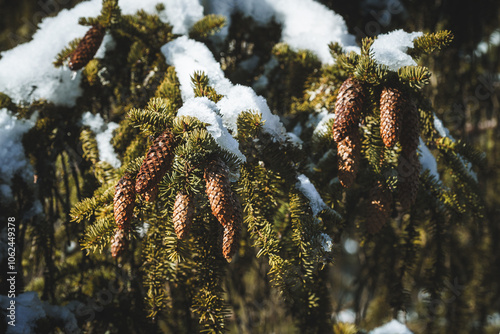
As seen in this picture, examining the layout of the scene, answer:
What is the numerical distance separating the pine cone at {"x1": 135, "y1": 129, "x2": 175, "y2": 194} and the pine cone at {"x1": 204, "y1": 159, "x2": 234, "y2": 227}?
10cm

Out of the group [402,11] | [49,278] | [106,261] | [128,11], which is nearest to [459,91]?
Answer: [402,11]

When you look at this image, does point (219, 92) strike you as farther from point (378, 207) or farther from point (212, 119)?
point (378, 207)

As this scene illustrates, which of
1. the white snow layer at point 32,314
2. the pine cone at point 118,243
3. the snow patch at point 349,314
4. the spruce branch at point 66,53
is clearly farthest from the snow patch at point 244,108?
the snow patch at point 349,314

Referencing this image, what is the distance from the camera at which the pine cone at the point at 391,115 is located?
3.05 feet

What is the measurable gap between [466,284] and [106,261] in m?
2.24

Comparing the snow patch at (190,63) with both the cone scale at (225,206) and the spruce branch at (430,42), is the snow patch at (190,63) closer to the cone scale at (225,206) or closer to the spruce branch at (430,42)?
the cone scale at (225,206)

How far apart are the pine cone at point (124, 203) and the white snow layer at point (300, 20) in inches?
35.4

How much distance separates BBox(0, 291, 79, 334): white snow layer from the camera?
1.22m

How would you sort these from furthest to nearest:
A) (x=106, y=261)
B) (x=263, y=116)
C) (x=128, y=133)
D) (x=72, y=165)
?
(x=106, y=261) → (x=72, y=165) → (x=128, y=133) → (x=263, y=116)

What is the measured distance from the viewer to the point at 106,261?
1.65 m

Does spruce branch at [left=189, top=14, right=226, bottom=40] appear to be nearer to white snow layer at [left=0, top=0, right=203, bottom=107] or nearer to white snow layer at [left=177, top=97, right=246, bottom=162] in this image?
white snow layer at [left=0, top=0, right=203, bottom=107]

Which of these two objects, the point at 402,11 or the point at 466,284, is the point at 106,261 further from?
the point at 466,284

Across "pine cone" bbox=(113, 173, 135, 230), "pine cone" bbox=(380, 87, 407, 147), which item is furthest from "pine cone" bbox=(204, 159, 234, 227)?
"pine cone" bbox=(380, 87, 407, 147)

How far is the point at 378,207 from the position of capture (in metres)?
1.11
